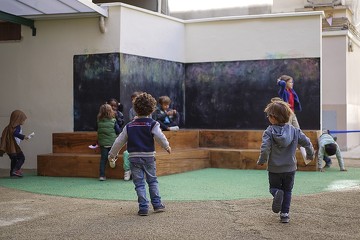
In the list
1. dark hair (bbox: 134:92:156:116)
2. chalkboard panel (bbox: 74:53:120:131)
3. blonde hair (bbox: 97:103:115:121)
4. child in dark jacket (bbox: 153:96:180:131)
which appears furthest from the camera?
chalkboard panel (bbox: 74:53:120:131)

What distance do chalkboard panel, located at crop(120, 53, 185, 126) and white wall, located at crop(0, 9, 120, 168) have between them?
0.65 meters

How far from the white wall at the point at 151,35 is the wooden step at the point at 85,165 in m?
2.54

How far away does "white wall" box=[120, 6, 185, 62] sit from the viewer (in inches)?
485

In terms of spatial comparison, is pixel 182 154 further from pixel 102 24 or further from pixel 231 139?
pixel 102 24

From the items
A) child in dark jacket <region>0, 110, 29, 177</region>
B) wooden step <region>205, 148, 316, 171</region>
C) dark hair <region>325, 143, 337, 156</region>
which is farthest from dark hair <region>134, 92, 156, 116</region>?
dark hair <region>325, 143, 337, 156</region>

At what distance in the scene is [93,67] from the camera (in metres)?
Result: 12.4

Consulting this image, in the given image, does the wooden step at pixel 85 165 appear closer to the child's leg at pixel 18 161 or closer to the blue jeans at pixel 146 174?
the child's leg at pixel 18 161

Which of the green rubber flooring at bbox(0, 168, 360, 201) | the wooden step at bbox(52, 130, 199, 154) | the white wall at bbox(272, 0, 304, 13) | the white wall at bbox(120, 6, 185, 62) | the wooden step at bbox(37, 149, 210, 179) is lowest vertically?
the green rubber flooring at bbox(0, 168, 360, 201)

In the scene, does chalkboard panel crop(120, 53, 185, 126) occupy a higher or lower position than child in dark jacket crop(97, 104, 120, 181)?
higher

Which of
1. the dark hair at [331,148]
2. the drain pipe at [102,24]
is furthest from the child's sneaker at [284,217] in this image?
the drain pipe at [102,24]

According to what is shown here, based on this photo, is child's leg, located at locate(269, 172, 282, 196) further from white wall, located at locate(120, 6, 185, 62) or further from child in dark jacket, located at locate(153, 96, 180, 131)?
white wall, located at locate(120, 6, 185, 62)

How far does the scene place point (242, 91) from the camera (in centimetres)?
1375

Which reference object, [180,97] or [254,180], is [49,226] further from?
[180,97]

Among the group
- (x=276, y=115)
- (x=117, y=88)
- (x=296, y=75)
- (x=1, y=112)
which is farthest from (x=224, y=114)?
(x=276, y=115)
